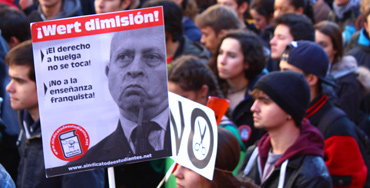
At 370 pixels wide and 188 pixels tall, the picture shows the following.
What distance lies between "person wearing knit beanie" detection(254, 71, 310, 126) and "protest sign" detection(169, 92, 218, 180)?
3.26 ft

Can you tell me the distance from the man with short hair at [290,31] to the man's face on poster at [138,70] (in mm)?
2885

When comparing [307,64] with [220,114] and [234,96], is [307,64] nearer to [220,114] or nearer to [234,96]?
[234,96]

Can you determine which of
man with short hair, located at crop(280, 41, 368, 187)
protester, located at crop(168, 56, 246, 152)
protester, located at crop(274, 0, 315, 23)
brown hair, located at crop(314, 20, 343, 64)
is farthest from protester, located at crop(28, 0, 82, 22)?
man with short hair, located at crop(280, 41, 368, 187)

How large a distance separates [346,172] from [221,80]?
159 cm

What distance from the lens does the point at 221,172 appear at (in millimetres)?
2676

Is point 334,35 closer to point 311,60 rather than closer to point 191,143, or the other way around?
point 311,60

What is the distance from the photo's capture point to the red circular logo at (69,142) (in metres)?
2.17

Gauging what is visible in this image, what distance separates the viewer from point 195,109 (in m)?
2.36

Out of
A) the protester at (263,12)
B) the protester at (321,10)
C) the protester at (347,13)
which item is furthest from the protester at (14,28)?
the protester at (321,10)

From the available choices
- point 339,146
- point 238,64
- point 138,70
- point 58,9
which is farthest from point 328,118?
point 58,9

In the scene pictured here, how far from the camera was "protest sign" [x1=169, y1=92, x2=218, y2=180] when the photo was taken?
7.63ft

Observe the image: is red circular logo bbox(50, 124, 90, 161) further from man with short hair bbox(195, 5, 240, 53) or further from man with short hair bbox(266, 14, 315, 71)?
man with short hair bbox(195, 5, 240, 53)

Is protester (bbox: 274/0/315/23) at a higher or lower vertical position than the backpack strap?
higher

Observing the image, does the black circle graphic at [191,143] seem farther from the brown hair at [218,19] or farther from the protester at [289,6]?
the protester at [289,6]
